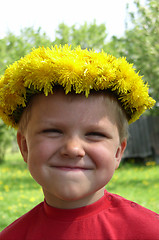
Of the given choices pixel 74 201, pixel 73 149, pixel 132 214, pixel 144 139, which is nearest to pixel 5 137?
pixel 144 139

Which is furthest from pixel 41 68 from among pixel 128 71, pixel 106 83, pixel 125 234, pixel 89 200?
→ pixel 125 234

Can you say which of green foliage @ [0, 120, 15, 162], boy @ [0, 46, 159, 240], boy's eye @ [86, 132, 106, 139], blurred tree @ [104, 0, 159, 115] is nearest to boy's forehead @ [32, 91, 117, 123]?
boy @ [0, 46, 159, 240]

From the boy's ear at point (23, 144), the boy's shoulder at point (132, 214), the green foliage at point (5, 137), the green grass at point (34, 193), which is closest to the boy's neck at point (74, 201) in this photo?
the boy's shoulder at point (132, 214)

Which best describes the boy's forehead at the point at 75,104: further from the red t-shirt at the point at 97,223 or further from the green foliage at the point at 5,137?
the green foliage at the point at 5,137

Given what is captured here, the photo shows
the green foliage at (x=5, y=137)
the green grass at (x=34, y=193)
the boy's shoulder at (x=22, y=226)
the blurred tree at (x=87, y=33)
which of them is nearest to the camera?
the boy's shoulder at (x=22, y=226)

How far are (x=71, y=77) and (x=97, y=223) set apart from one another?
831mm

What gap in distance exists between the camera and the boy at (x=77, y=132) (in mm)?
1699

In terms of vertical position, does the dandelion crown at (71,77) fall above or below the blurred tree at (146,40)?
below

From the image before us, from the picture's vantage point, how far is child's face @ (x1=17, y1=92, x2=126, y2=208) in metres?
1.69

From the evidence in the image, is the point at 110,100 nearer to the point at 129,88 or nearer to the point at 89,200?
the point at 129,88

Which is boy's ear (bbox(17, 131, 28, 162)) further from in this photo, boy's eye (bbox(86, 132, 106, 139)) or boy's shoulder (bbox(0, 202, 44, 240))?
boy's eye (bbox(86, 132, 106, 139))

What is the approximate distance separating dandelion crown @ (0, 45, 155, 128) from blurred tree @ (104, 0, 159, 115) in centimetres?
584

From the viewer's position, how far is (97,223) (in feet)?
5.84

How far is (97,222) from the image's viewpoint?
1.79m
